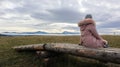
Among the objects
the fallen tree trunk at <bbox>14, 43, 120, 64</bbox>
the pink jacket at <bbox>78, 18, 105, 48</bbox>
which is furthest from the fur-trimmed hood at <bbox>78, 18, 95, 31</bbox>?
the fallen tree trunk at <bbox>14, 43, 120, 64</bbox>

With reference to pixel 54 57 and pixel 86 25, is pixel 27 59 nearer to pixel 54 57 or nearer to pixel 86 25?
pixel 54 57

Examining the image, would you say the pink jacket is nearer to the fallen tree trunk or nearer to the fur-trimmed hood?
the fur-trimmed hood

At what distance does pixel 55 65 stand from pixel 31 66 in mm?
1110

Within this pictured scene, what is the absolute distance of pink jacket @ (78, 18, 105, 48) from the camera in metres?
9.91

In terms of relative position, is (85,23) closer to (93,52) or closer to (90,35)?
(90,35)

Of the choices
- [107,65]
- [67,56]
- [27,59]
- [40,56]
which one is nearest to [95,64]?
[107,65]

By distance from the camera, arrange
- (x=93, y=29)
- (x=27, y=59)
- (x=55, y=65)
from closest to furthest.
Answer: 1. (x=93, y=29)
2. (x=55, y=65)
3. (x=27, y=59)

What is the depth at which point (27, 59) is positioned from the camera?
12648 mm

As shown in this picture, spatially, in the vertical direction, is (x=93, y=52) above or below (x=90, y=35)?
below

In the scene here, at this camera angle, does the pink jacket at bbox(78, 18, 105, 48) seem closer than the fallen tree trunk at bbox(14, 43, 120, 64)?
No

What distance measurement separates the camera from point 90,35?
396 inches

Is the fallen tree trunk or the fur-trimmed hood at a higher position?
the fur-trimmed hood

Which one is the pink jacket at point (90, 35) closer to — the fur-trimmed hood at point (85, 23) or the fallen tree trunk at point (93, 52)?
the fur-trimmed hood at point (85, 23)

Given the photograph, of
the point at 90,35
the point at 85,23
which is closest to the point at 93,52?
the point at 90,35
